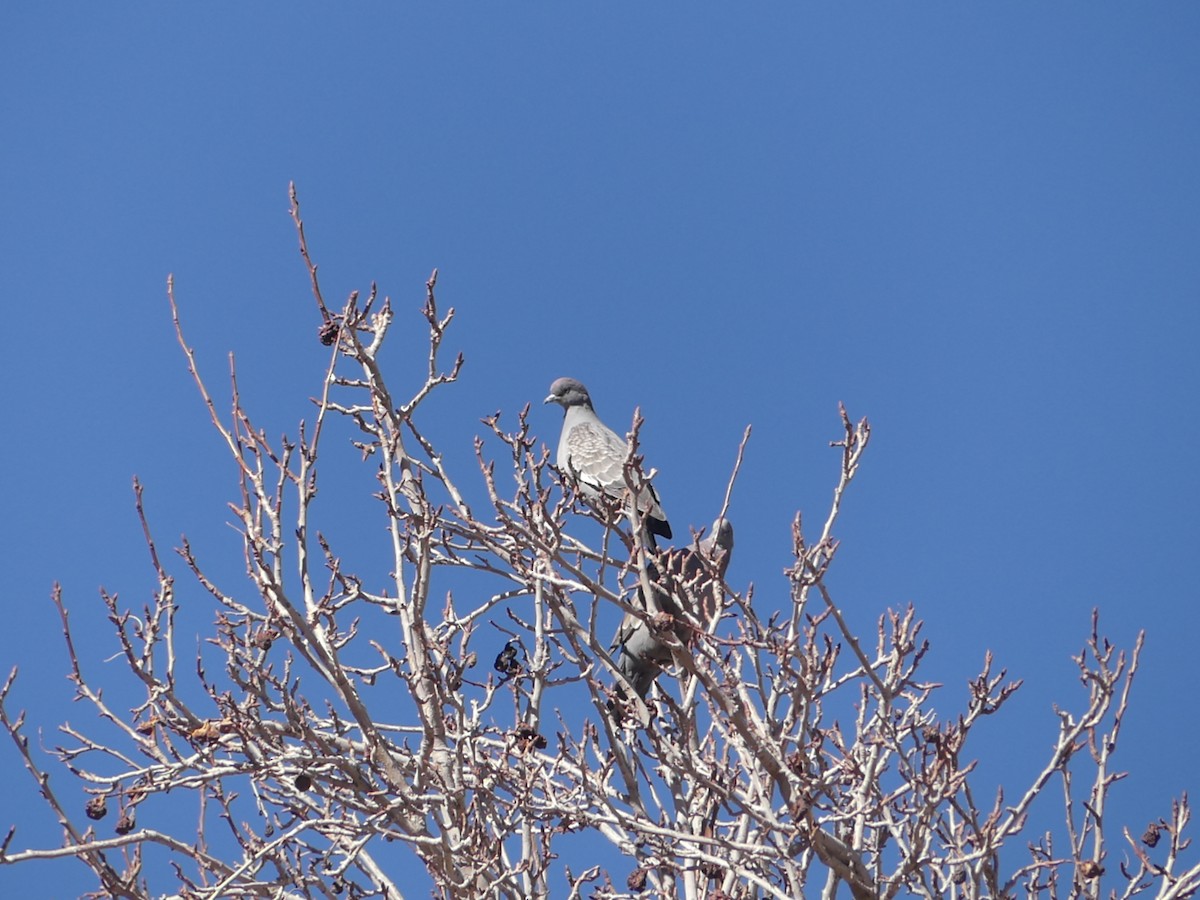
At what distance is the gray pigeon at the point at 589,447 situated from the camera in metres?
6.08

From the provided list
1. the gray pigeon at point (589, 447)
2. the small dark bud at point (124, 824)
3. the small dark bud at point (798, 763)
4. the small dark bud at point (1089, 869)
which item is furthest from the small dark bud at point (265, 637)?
the small dark bud at point (1089, 869)

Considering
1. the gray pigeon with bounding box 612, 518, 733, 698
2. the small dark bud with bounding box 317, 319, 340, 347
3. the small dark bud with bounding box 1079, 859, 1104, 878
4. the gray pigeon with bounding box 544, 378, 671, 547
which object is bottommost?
the small dark bud with bounding box 1079, 859, 1104, 878

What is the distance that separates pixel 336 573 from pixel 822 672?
Result: 5.48 ft

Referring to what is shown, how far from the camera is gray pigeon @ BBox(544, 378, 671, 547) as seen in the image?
6.08 metres

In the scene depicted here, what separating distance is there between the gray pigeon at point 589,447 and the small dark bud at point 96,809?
258 centimetres

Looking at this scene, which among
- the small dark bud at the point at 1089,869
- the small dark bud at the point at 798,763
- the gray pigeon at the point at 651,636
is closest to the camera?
the small dark bud at the point at 798,763

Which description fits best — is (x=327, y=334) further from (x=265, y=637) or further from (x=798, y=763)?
(x=798, y=763)

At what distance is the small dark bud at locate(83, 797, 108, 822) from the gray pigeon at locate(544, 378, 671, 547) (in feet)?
8.47

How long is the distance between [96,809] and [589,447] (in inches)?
138

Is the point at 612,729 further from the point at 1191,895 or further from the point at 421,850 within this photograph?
the point at 1191,895

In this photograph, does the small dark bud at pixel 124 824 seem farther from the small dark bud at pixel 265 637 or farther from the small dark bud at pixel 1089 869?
the small dark bud at pixel 1089 869

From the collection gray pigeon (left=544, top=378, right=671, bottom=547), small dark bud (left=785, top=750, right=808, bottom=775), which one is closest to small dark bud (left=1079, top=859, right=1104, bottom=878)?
small dark bud (left=785, top=750, right=808, bottom=775)

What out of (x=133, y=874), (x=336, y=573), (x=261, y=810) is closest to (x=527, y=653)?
(x=336, y=573)

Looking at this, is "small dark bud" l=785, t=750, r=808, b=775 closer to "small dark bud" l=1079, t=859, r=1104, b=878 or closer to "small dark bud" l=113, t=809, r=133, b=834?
"small dark bud" l=1079, t=859, r=1104, b=878
